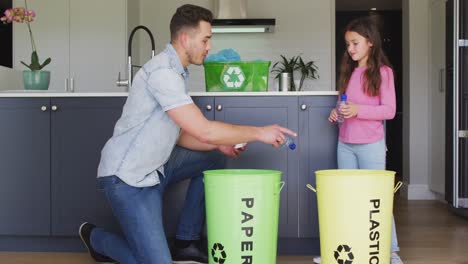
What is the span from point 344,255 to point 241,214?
0.41 meters

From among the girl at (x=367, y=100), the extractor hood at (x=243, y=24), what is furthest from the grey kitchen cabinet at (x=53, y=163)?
the extractor hood at (x=243, y=24)

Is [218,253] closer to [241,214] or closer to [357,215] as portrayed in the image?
[241,214]

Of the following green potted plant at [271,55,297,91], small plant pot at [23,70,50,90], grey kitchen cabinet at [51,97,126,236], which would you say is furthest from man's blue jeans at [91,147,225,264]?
green potted plant at [271,55,297,91]

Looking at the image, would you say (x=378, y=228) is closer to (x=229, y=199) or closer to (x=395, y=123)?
(x=229, y=199)

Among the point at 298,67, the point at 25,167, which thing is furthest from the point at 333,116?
the point at 298,67

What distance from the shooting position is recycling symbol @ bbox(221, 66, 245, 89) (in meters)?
2.91

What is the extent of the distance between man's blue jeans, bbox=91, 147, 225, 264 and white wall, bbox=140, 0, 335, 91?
3.29m

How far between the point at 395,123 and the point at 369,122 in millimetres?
5791

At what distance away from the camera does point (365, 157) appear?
8.74ft

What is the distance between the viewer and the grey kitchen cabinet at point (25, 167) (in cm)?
295

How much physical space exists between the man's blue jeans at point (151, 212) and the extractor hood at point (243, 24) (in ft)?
9.89

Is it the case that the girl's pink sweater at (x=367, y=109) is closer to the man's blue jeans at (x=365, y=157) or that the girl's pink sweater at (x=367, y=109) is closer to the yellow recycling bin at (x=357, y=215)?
the man's blue jeans at (x=365, y=157)

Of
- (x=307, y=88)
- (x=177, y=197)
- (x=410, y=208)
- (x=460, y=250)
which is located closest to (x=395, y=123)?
(x=307, y=88)

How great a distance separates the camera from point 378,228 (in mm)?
2168
